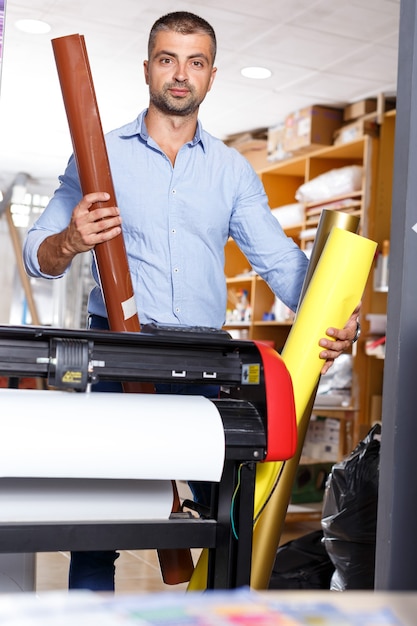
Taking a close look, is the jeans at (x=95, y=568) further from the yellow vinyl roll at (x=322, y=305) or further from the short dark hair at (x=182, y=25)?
the short dark hair at (x=182, y=25)

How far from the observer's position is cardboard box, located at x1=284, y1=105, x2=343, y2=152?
5.97m

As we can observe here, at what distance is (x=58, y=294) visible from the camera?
10062 millimetres

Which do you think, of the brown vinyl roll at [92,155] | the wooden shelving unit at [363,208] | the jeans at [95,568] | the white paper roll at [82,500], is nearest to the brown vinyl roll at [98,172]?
the brown vinyl roll at [92,155]

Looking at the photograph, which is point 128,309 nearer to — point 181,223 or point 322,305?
point 181,223

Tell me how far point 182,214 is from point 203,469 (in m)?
0.78

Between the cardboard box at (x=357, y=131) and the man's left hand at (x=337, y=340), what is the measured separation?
4034 mm

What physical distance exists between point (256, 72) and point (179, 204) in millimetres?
3754

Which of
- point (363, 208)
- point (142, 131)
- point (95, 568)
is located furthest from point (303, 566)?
point (363, 208)

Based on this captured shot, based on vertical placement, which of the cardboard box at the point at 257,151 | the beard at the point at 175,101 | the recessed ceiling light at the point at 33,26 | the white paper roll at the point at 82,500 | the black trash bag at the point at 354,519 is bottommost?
the black trash bag at the point at 354,519

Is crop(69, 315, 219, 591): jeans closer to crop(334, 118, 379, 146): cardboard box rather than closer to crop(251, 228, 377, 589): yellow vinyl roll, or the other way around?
crop(251, 228, 377, 589): yellow vinyl roll

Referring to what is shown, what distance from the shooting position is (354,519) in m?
2.48

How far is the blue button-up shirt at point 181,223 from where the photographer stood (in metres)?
1.91

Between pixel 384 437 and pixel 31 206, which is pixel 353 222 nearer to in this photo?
pixel 384 437

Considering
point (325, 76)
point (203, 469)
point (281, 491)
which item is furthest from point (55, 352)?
point (325, 76)
